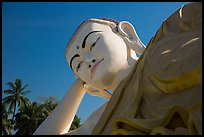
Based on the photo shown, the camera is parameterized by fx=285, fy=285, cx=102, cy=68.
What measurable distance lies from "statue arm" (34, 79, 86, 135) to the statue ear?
1052mm

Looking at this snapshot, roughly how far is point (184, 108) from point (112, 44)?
2256 mm

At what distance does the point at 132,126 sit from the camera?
2.27 m

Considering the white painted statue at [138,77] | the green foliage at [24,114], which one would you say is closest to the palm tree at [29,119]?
the green foliage at [24,114]

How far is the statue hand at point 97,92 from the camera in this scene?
4570 mm

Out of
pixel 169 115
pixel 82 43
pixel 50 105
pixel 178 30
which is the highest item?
pixel 50 105

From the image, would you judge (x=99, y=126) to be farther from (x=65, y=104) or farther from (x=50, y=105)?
(x=50, y=105)

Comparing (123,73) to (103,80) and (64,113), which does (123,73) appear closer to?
(103,80)

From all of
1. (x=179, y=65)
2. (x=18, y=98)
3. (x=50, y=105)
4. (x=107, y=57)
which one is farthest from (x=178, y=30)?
(x=18, y=98)

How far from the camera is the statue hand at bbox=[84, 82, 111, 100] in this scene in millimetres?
4570

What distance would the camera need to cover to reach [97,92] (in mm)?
4695

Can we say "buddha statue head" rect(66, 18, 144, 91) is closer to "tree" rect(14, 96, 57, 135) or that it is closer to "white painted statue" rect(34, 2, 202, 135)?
"white painted statue" rect(34, 2, 202, 135)

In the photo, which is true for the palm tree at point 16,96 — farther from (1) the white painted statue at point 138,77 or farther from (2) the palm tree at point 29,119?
(1) the white painted statue at point 138,77

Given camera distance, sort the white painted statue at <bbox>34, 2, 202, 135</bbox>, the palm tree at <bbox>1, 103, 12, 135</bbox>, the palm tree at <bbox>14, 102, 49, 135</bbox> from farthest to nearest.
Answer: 1. the palm tree at <bbox>14, 102, 49, 135</bbox>
2. the palm tree at <bbox>1, 103, 12, 135</bbox>
3. the white painted statue at <bbox>34, 2, 202, 135</bbox>

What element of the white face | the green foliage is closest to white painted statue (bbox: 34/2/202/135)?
the white face
